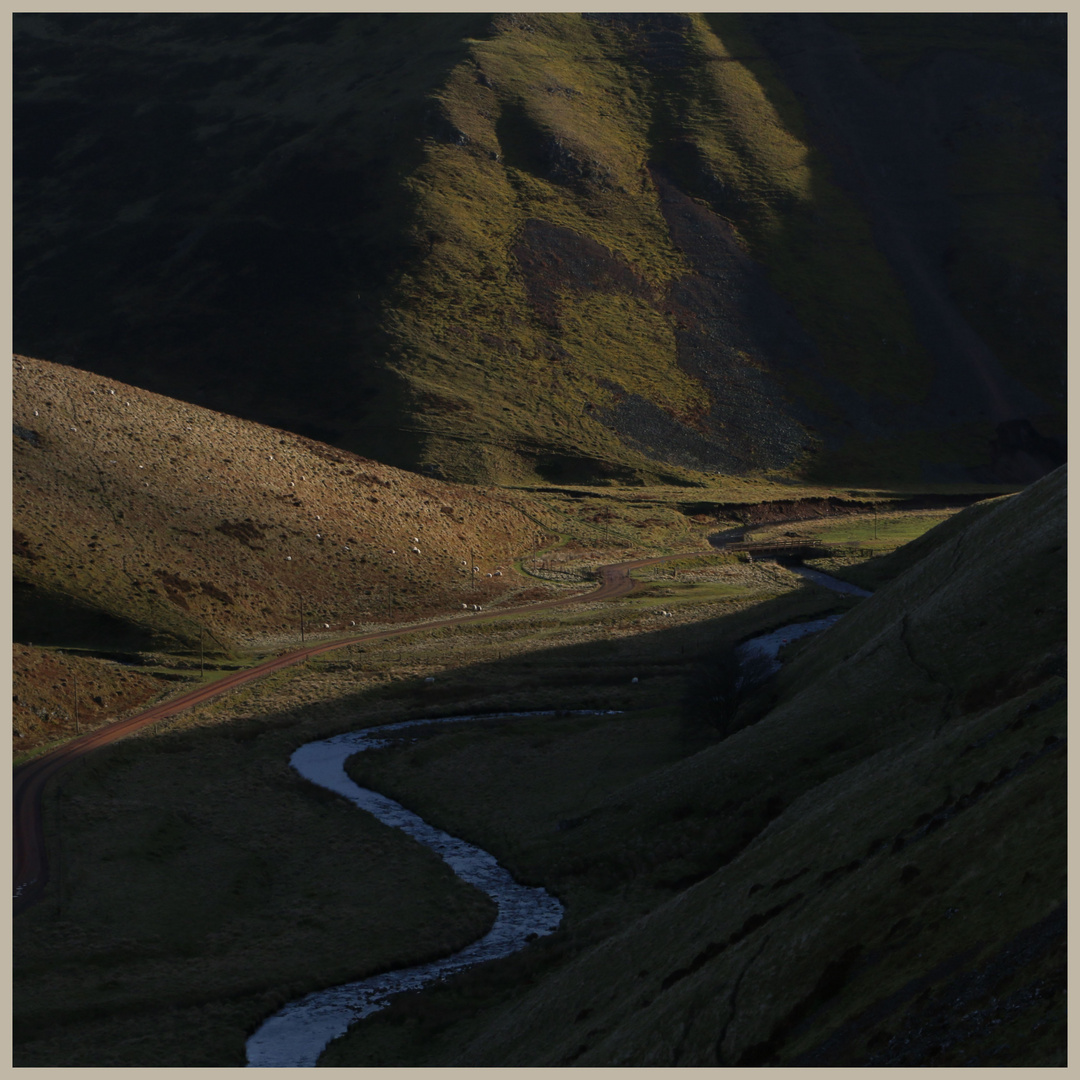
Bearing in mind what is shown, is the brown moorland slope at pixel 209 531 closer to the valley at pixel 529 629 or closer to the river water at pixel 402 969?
the valley at pixel 529 629

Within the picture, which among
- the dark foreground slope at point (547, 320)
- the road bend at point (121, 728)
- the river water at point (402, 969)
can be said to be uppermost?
the dark foreground slope at point (547, 320)

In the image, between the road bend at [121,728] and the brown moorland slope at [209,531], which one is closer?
the road bend at [121,728]

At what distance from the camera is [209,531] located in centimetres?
9831

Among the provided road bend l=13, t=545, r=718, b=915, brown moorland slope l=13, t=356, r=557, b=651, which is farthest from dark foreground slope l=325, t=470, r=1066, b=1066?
brown moorland slope l=13, t=356, r=557, b=651

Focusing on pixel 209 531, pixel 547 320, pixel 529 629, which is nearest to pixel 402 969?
pixel 529 629

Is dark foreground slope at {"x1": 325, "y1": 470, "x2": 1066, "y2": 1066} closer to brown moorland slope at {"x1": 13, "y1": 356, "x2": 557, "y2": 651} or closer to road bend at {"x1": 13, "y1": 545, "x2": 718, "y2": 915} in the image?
road bend at {"x1": 13, "y1": 545, "x2": 718, "y2": 915}

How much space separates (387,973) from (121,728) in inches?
1292

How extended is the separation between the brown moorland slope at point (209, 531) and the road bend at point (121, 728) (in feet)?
14.2

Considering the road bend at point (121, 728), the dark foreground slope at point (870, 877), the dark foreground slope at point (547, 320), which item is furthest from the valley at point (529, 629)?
the dark foreground slope at point (547, 320)

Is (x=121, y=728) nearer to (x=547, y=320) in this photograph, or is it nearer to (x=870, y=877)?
(x=870, y=877)

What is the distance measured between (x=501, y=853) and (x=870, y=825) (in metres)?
24.3

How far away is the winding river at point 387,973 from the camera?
1412 inches

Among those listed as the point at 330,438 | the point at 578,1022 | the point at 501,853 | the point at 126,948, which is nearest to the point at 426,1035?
the point at 578,1022

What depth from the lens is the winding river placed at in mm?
35875
